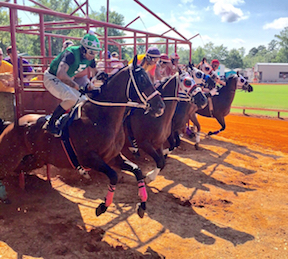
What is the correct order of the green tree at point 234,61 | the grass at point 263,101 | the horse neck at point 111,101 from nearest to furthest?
the horse neck at point 111,101, the grass at point 263,101, the green tree at point 234,61

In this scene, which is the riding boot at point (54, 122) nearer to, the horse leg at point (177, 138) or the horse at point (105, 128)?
the horse at point (105, 128)

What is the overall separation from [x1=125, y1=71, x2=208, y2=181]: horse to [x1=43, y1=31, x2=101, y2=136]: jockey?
1.74 metres

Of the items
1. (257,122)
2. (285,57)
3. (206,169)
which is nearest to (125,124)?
(206,169)

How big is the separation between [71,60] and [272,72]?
75513 millimetres

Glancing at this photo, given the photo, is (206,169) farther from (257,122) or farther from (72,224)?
(257,122)

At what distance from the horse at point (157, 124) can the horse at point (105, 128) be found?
1.56m

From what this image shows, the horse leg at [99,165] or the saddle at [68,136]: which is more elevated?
the saddle at [68,136]

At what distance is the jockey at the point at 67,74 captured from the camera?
4586mm

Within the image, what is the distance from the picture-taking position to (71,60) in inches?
184

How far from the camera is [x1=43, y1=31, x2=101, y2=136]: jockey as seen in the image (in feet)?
15.0

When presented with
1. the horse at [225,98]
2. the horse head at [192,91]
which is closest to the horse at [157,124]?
the horse head at [192,91]

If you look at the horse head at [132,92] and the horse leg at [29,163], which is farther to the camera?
the horse leg at [29,163]

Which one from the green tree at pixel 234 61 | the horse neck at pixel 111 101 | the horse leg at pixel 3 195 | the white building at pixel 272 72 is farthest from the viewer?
the green tree at pixel 234 61

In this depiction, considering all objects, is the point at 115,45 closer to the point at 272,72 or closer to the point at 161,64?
the point at 161,64
